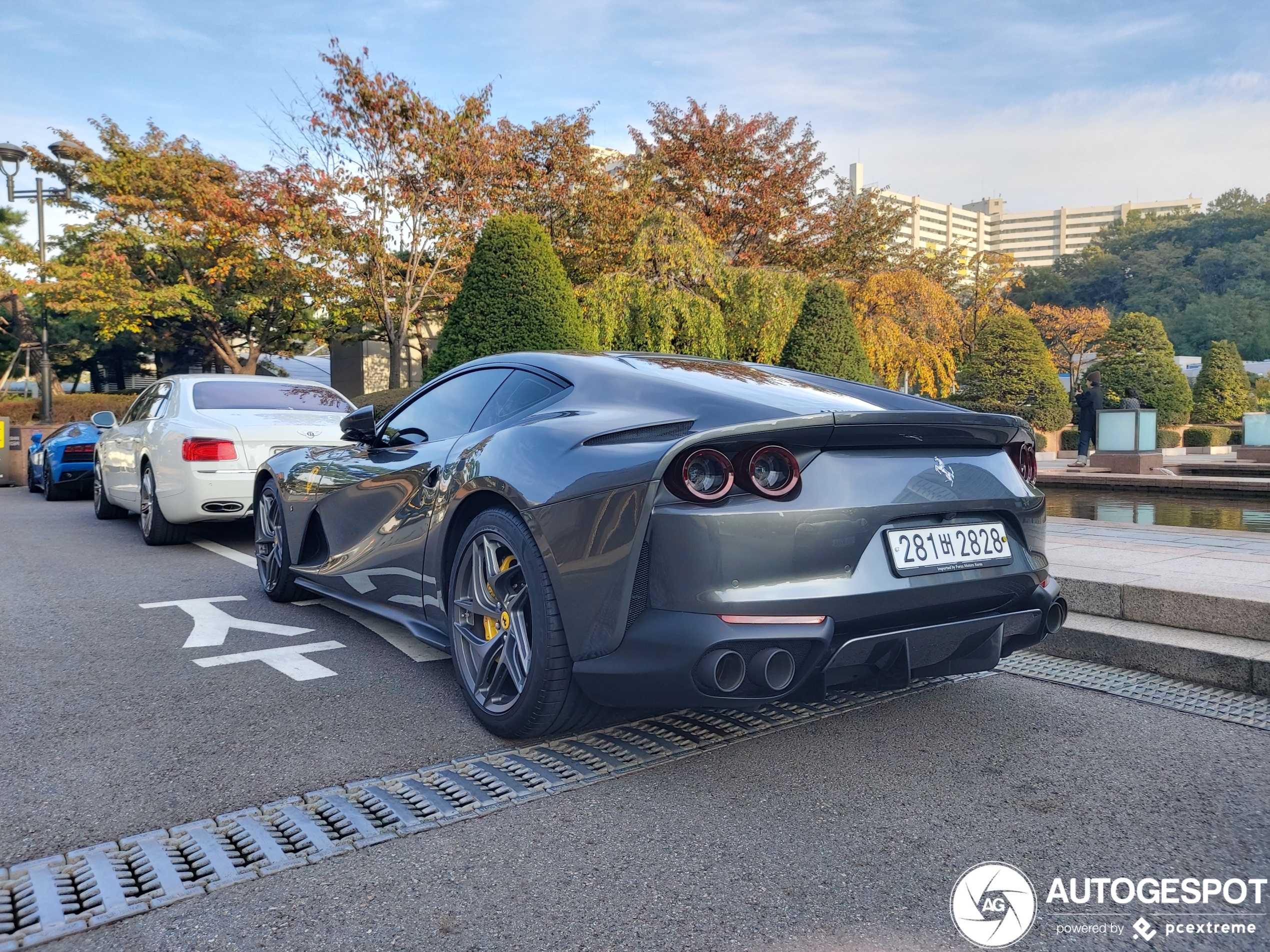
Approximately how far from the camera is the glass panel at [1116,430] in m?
17.3

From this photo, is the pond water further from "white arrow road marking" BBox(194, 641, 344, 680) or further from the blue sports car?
the blue sports car

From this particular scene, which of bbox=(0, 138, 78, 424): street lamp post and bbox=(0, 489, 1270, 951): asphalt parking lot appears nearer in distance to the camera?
bbox=(0, 489, 1270, 951): asphalt parking lot

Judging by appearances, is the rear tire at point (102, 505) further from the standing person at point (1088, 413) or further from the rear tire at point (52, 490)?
the standing person at point (1088, 413)

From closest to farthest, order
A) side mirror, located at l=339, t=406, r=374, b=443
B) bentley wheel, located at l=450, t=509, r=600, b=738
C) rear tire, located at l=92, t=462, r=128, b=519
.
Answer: bentley wheel, located at l=450, t=509, r=600, b=738 < side mirror, located at l=339, t=406, r=374, b=443 < rear tire, located at l=92, t=462, r=128, b=519

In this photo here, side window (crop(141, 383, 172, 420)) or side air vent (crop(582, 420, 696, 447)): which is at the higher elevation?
side window (crop(141, 383, 172, 420))

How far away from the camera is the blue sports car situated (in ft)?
42.7

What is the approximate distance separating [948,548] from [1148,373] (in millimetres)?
29124

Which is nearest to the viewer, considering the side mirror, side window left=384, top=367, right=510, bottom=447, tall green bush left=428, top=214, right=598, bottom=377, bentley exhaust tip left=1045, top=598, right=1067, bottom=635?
bentley exhaust tip left=1045, top=598, right=1067, bottom=635

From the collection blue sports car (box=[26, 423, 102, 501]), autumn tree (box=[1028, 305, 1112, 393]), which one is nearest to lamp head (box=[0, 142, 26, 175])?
blue sports car (box=[26, 423, 102, 501])

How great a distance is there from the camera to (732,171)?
983 inches

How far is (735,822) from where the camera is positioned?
257 cm

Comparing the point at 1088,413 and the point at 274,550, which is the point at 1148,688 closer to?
the point at 274,550

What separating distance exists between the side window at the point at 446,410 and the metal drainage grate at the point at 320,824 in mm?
1382

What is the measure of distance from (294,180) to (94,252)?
8455 mm
